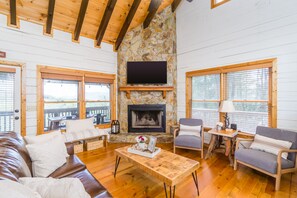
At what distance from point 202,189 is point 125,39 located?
4.50 metres

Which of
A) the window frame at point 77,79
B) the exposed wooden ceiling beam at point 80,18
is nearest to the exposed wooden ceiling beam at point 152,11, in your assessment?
the exposed wooden ceiling beam at point 80,18

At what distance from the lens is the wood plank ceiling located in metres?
3.28

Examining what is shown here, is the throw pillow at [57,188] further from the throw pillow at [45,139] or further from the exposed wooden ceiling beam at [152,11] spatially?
the exposed wooden ceiling beam at [152,11]

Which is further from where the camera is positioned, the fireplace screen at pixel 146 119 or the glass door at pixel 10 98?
the fireplace screen at pixel 146 119

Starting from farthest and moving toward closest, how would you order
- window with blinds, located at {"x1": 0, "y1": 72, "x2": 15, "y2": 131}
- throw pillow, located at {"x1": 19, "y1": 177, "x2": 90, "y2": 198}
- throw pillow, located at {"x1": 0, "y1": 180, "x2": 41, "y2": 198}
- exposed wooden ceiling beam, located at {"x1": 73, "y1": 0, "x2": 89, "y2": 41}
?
1. exposed wooden ceiling beam, located at {"x1": 73, "y1": 0, "x2": 89, "y2": 41}
2. window with blinds, located at {"x1": 0, "y1": 72, "x2": 15, "y2": 131}
3. throw pillow, located at {"x1": 19, "y1": 177, "x2": 90, "y2": 198}
4. throw pillow, located at {"x1": 0, "y1": 180, "x2": 41, "y2": 198}

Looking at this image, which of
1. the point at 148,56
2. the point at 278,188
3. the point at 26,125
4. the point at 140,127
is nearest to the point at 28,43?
the point at 26,125

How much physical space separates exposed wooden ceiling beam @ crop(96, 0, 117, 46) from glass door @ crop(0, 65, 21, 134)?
2.14 meters

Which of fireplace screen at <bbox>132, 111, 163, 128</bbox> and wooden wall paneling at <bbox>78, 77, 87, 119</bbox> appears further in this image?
fireplace screen at <bbox>132, 111, 163, 128</bbox>

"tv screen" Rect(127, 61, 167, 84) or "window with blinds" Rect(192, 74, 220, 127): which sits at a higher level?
"tv screen" Rect(127, 61, 167, 84)

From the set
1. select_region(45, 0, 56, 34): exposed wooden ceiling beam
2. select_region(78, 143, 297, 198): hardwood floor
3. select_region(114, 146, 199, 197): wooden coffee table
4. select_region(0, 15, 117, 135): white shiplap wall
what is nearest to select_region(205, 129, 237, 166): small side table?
select_region(78, 143, 297, 198): hardwood floor

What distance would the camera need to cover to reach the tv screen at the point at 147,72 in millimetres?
4668

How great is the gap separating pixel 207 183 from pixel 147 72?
3298 mm

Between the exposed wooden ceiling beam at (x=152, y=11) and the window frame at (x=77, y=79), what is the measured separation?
76.7 inches

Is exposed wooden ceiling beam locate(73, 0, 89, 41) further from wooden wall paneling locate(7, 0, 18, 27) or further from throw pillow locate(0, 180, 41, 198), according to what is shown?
throw pillow locate(0, 180, 41, 198)
